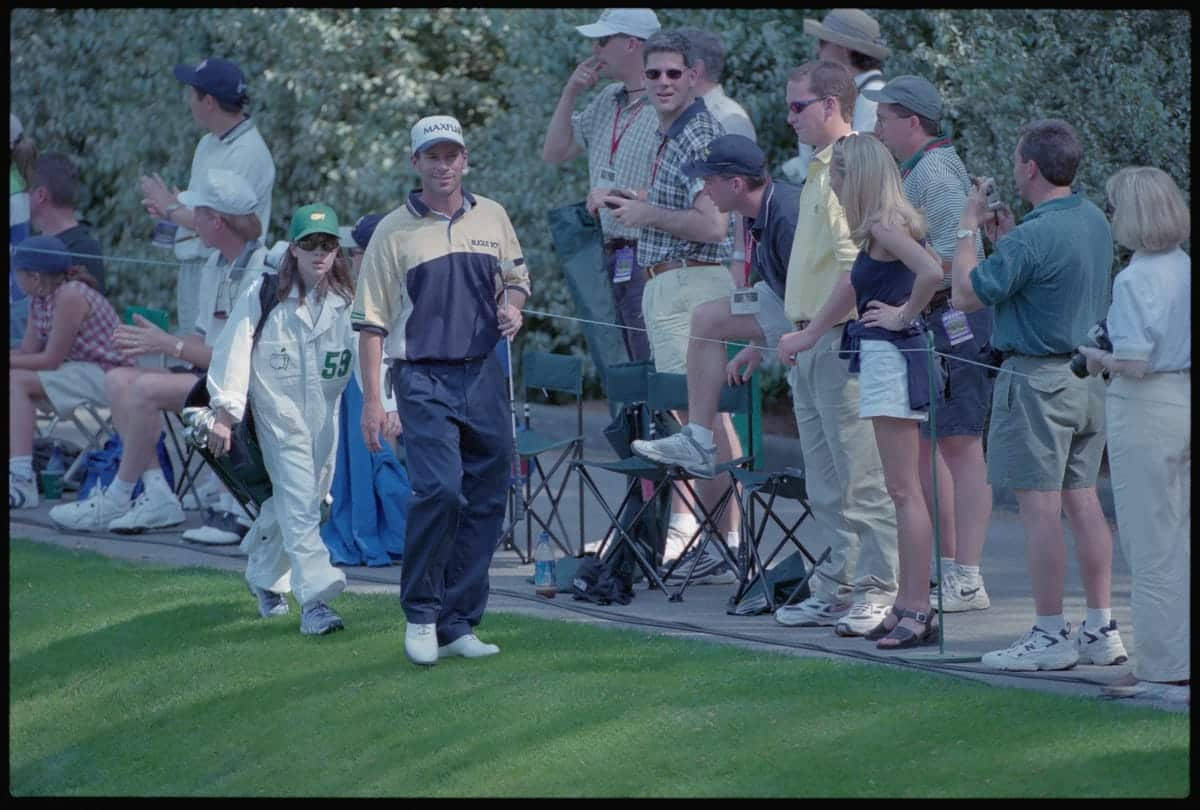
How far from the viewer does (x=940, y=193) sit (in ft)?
25.7

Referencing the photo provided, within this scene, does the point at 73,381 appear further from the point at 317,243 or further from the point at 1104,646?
the point at 1104,646

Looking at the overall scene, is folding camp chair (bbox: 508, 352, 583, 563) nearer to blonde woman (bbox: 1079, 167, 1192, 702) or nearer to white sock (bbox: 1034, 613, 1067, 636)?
white sock (bbox: 1034, 613, 1067, 636)

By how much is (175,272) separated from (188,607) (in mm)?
8579

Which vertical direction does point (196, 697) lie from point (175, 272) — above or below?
below

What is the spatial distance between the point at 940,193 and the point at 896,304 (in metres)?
0.64

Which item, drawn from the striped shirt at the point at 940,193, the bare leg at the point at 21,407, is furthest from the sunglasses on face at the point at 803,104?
the bare leg at the point at 21,407

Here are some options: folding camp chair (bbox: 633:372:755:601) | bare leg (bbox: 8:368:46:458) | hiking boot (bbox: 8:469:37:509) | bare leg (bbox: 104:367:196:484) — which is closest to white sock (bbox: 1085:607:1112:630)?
folding camp chair (bbox: 633:372:755:601)

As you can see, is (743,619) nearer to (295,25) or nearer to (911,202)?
(911,202)

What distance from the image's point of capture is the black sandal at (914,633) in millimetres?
7402

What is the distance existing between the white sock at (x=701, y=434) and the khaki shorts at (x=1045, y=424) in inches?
68.9

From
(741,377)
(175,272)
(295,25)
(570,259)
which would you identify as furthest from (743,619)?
Result: (175,272)

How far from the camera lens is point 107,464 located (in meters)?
11.2

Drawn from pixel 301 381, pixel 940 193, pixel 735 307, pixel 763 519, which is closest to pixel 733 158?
pixel 735 307

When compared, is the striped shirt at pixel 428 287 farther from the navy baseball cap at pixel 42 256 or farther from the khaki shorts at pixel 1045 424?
the navy baseball cap at pixel 42 256
